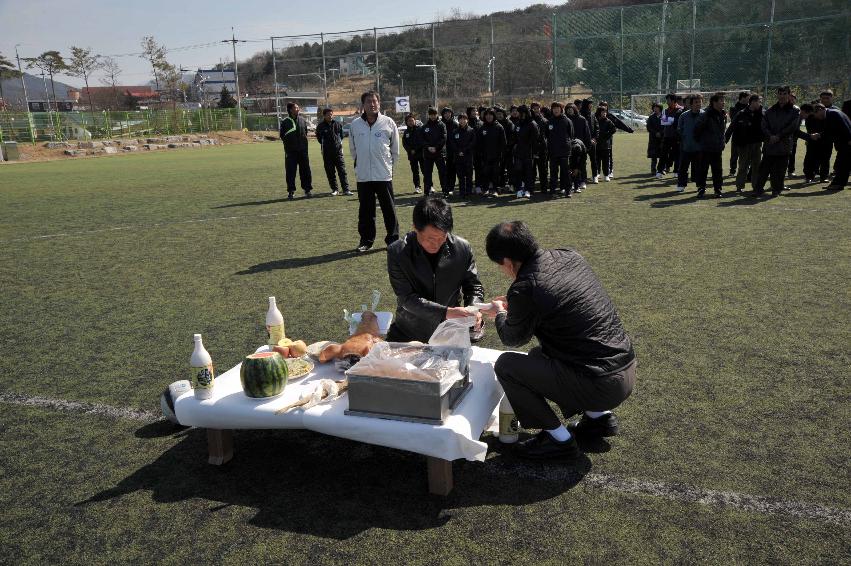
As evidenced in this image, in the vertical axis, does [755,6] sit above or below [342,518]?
above

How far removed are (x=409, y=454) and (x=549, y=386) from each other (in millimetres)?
945

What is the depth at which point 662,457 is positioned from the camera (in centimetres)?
364

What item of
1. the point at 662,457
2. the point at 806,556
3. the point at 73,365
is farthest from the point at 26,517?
the point at 806,556

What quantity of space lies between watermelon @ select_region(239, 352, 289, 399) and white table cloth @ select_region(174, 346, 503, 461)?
0.17 feet

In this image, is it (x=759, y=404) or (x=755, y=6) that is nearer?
(x=759, y=404)

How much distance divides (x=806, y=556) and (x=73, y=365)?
206 inches

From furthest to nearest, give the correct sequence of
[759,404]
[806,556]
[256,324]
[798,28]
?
[798,28] → [256,324] → [759,404] → [806,556]

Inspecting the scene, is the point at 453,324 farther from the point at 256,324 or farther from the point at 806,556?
the point at 256,324

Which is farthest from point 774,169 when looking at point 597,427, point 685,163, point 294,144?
point 597,427

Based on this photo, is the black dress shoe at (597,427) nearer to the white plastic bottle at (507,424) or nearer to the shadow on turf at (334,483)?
the shadow on turf at (334,483)

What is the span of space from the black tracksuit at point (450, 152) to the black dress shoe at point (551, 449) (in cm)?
1179

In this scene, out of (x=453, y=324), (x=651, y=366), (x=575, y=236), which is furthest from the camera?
(x=575, y=236)

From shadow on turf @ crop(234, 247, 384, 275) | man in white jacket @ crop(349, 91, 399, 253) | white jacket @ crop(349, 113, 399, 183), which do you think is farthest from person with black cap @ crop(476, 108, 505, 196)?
shadow on turf @ crop(234, 247, 384, 275)

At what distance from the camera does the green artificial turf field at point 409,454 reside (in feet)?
9.96
